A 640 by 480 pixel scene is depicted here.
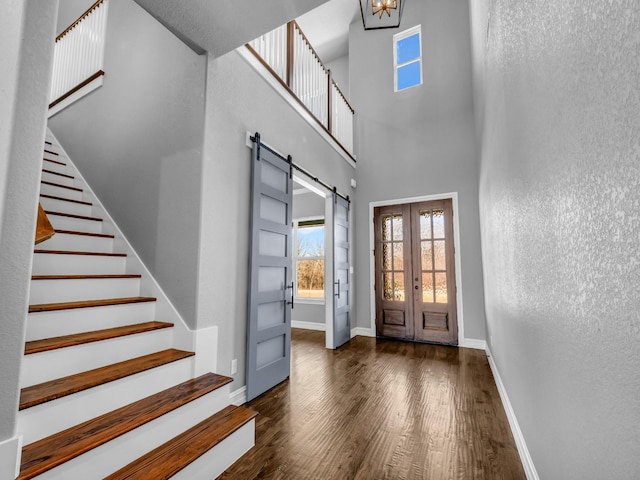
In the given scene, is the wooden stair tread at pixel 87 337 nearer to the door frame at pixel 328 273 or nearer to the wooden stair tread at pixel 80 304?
the wooden stair tread at pixel 80 304

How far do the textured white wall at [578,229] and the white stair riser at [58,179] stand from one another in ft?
13.8

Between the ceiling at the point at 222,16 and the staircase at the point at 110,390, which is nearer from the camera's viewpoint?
the staircase at the point at 110,390

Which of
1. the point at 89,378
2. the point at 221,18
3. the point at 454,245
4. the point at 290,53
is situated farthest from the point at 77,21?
the point at 454,245

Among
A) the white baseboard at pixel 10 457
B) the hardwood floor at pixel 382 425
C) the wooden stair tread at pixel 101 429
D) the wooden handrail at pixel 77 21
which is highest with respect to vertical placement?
the wooden handrail at pixel 77 21

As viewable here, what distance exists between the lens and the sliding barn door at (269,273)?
8.82ft

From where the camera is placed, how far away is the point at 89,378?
1.65 m

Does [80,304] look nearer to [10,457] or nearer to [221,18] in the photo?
[10,457]

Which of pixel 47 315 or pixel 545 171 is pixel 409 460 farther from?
pixel 47 315

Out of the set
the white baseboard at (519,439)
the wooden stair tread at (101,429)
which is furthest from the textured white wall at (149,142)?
the white baseboard at (519,439)

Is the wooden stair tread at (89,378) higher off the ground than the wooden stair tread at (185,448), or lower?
higher

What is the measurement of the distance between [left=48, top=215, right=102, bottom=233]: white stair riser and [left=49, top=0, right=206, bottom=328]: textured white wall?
20cm

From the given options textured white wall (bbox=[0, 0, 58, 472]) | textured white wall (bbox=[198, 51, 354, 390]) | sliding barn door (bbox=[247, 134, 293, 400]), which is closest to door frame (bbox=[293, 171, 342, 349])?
sliding barn door (bbox=[247, 134, 293, 400])

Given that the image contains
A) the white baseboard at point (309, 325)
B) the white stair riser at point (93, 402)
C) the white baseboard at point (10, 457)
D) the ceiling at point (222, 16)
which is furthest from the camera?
the white baseboard at point (309, 325)

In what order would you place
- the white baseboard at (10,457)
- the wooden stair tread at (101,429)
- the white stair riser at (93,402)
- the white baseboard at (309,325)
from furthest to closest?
the white baseboard at (309,325), the white stair riser at (93,402), the wooden stair tread at (101,429), the white baseboard at (10,457)
